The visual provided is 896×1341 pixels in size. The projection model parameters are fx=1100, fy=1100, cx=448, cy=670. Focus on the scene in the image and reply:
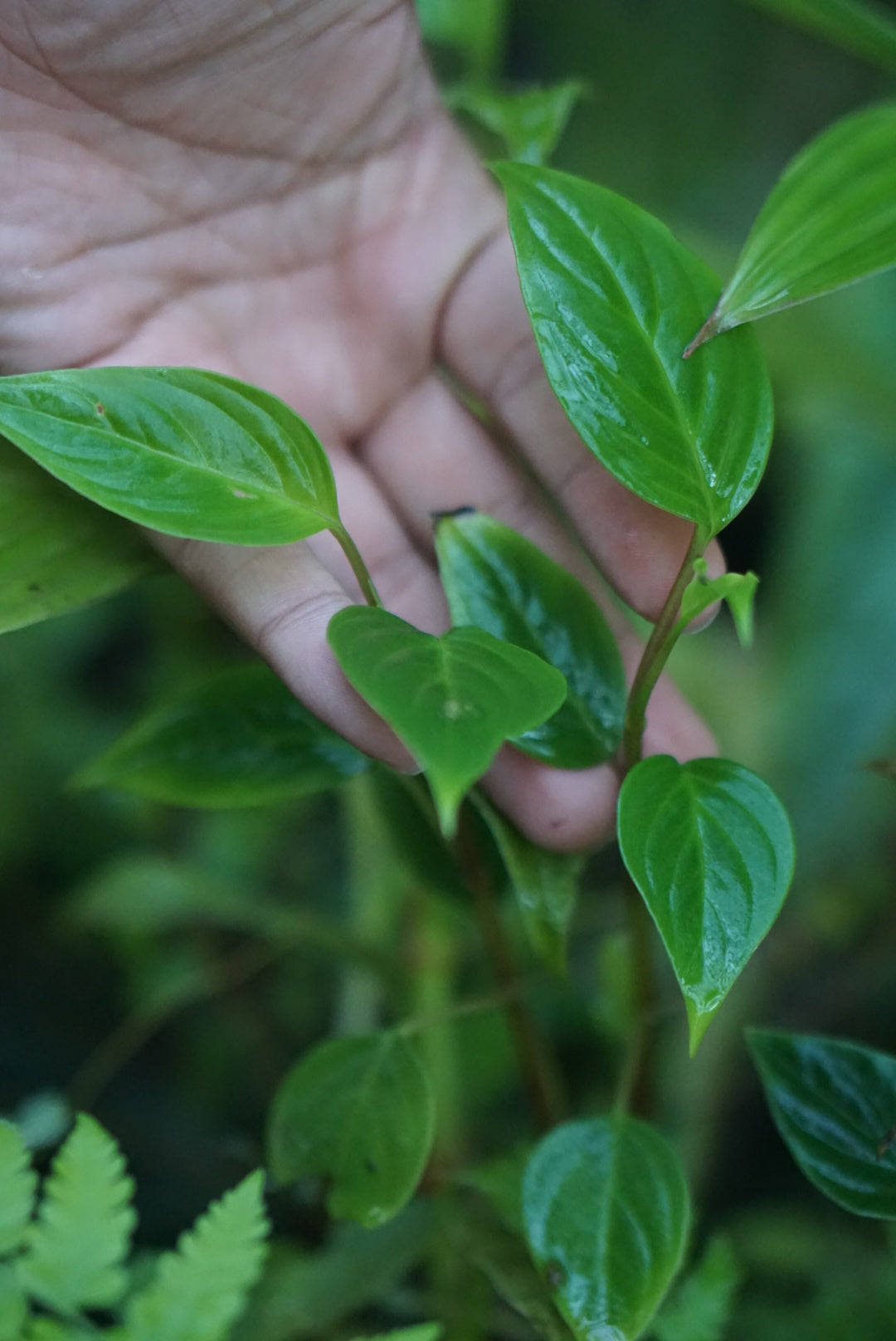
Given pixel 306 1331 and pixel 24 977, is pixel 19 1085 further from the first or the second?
pixel 306 1331

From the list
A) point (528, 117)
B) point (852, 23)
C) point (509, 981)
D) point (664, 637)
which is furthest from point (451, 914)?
point (852, 23)

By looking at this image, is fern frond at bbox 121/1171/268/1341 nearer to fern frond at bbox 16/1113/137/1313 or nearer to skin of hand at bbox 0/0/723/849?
fern frond at bbox 16/1113/137/1313

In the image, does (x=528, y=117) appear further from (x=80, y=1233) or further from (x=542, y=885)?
(x=80, y=1233)

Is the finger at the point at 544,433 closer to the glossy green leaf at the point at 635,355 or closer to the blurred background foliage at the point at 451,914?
the glossy green leaf at the point at 635,355

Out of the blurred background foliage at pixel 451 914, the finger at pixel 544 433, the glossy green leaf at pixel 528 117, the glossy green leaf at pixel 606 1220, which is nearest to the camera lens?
the glossy green leaf at pixel 606 1220

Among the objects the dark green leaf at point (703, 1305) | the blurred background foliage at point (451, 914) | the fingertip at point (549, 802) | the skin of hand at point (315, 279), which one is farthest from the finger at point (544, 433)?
the dark green leaf at point (703, 1305)
